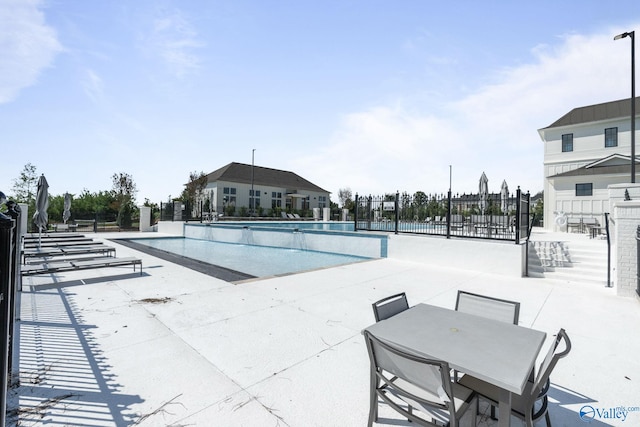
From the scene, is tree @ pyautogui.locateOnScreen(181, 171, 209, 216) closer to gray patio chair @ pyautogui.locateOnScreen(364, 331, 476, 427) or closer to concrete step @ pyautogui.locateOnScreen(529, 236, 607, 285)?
concrete step @ pyautogui.locateOnScreen(529, 236, 607, 285)

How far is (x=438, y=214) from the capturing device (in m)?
10.9

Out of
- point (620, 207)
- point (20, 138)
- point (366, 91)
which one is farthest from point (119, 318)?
point (20, 138)

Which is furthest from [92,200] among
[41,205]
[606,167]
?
[606,167]

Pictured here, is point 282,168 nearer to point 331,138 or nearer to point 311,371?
point 331,138

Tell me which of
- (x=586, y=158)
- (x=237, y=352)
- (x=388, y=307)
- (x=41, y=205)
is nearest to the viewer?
(x=388, y=307)

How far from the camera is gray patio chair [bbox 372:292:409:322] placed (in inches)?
95.6

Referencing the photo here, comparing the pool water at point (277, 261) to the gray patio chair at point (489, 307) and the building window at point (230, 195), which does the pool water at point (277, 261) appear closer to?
the gray patio chair at point (489, 307)

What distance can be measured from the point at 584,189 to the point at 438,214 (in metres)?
12.5

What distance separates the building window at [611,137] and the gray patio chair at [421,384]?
2357cm

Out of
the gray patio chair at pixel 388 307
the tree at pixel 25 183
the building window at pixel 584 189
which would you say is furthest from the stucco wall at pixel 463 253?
the tree at pixel 25 183

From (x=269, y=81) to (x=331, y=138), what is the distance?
28.9 ft

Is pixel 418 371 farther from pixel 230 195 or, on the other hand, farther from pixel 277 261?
pixel 230 195

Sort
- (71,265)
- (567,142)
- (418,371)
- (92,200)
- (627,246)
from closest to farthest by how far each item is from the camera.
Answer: (418,371) → (627,246) → (71,265) → (567,142) → (92,200)

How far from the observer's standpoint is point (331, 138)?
70.7 ft
